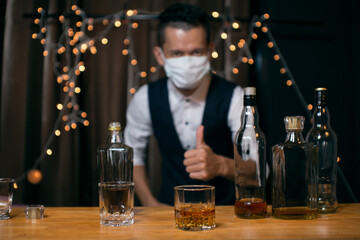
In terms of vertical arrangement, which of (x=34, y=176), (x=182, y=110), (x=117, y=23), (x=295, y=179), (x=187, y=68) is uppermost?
(x=117, y=23)

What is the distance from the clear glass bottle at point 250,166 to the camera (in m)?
0.87

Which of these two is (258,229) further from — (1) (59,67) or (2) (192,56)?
(1) (59,67)

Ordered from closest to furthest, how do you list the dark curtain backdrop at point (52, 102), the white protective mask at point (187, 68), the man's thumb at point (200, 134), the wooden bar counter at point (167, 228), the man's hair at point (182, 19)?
the wooden bar counter at point (167, 228)
the man's thumb at point (200, 134)
the white protective mask at point (187, 68)
the man's hair at point (182, 19)
the dark curtain backdrop at point (52, 102)

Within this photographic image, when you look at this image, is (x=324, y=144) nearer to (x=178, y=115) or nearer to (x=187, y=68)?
(x=187, y=68)

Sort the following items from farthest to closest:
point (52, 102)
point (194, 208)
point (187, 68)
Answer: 1. point (52, 102)
2. point (187, 68)
3. point (194, 208)

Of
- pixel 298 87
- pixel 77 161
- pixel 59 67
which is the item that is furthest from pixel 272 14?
pixel 77 161

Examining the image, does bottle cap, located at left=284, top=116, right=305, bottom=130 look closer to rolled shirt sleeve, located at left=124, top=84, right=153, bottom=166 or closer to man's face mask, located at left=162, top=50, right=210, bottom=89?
man's face mask, located at left=162, top=50, right=210, bottom=89

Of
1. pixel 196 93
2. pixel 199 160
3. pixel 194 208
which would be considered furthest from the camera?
pixel 196 93

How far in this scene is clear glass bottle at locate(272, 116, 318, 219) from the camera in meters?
0.85

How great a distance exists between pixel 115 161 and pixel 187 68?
32.2 inches

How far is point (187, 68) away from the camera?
1664mm

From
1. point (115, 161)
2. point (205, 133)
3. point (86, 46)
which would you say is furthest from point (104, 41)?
point (115, 161)

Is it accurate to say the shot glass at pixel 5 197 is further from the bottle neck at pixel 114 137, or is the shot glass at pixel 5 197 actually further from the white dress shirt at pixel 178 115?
the white dress shirt at pixel 178 115

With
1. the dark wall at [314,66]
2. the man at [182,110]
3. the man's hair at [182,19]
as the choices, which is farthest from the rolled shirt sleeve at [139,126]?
the dark wall at [314,66]
